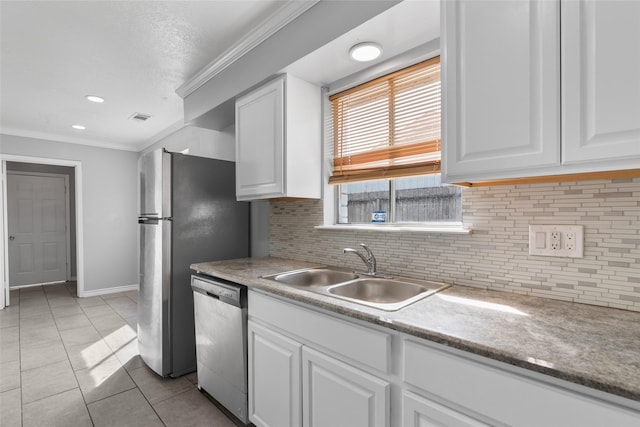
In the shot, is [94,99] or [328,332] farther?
A: [94,99]

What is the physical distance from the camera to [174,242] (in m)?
2.36

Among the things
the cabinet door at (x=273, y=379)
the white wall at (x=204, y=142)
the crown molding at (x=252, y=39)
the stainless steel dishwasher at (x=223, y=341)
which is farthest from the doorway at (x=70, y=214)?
the cabinet door at (x=273, y=379)

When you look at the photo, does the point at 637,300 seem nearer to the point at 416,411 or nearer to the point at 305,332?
the point at 416,411

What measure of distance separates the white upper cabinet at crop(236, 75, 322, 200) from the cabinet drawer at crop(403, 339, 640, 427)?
1.33m

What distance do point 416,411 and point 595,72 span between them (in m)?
1.19

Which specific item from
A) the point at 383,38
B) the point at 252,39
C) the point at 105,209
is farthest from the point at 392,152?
the point at 105,209

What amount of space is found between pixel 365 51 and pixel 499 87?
877 mm

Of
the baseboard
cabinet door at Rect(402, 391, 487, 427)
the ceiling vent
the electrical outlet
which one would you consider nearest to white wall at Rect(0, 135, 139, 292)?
the baseboard

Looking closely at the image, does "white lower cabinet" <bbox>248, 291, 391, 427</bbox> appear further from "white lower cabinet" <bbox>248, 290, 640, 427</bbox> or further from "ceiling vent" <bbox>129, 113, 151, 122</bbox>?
"ceiling vent" <bbox>129, 113, 151, 122</bbox>

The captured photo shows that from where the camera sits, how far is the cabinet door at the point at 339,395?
1121mm

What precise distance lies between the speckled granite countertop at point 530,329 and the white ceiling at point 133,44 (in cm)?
132

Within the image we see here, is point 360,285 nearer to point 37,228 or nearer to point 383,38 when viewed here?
point 383,38

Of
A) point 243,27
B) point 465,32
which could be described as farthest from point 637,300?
point 243,27

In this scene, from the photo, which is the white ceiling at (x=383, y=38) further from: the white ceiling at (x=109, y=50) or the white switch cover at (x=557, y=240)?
the white switch cover at (x=557, y=240)
